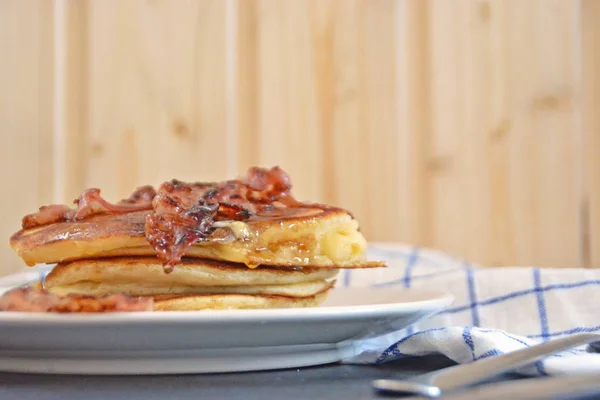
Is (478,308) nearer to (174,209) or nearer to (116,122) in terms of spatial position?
(174,209)

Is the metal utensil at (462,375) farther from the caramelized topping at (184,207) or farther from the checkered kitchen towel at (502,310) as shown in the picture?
the caramelized topping at (184,207)

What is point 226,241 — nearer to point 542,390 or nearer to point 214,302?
point 214,302

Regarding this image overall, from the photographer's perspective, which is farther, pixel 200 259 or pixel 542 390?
pixel 200 259

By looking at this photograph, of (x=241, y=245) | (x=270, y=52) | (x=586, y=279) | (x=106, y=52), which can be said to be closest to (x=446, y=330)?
(x=241, y=245)

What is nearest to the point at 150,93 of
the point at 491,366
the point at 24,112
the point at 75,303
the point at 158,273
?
the point at 24,112

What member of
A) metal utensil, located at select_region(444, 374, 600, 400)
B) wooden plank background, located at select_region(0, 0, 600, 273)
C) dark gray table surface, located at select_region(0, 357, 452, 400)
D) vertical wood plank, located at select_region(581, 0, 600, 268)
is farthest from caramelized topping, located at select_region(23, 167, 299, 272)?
vertical wood plank, located at select_region(581, 0, 600, 268)

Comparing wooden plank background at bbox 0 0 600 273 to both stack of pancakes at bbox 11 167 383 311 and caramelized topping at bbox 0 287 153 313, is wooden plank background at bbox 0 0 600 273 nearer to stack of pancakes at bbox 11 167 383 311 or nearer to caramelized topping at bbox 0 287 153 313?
stack of pancakes at bbox 11 167 383 311
